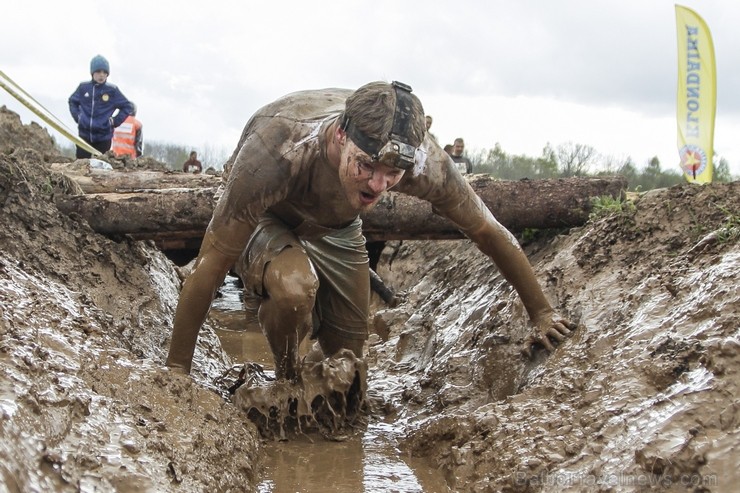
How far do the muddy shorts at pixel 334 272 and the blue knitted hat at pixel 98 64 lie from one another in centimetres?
739

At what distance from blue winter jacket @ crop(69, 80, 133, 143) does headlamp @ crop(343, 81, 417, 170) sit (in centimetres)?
847

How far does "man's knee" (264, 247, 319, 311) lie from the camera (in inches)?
151

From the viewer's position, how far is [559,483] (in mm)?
2824

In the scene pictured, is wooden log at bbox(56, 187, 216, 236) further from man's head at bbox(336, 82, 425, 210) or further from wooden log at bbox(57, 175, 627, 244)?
man's head at bbox(336, 82, 425, 210)

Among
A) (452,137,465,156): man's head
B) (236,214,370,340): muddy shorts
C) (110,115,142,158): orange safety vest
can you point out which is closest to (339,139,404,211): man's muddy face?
(236,214,370,340): muddy shorts

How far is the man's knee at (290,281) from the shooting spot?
3.83m

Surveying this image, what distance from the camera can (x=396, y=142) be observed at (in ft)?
11.0

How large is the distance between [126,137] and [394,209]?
7244mm

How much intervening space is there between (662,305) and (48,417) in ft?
8.24

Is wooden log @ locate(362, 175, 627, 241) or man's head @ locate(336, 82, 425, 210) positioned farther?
wooden log @ locate(362, 175, 627, 241)

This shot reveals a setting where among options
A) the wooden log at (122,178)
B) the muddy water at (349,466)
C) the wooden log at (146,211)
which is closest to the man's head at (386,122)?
the muddy water at (349,466)

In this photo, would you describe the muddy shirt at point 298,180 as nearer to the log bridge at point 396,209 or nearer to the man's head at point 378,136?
the man's head at point 378,136

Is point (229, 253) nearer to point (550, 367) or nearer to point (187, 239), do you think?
point (550, 367)

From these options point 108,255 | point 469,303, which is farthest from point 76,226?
point 469,303
